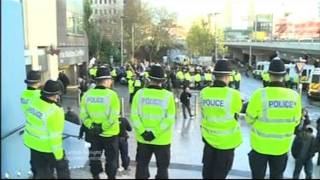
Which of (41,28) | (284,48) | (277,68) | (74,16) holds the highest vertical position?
(74,16)

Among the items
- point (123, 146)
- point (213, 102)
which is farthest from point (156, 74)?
point (123, 146)

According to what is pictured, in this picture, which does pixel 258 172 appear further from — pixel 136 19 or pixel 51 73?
pixel 136 19

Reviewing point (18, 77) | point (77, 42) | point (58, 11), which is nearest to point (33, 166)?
point (18, 77)

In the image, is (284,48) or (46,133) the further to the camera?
(284,48)

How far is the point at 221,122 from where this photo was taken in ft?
20.5

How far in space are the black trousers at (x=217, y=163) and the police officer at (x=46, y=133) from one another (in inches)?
66.2

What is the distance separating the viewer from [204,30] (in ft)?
309

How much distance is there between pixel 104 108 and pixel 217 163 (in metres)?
1.78

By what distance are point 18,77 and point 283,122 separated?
400cm

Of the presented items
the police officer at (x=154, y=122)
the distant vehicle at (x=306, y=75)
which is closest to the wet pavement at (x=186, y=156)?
the police officer at (x=154, y=122)

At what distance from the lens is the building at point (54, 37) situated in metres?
27.5

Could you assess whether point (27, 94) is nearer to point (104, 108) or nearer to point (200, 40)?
point (104, 108)

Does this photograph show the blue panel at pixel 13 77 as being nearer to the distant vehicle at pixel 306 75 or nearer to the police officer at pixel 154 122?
the police officer at pixel 154 122

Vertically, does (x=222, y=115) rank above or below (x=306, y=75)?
above
